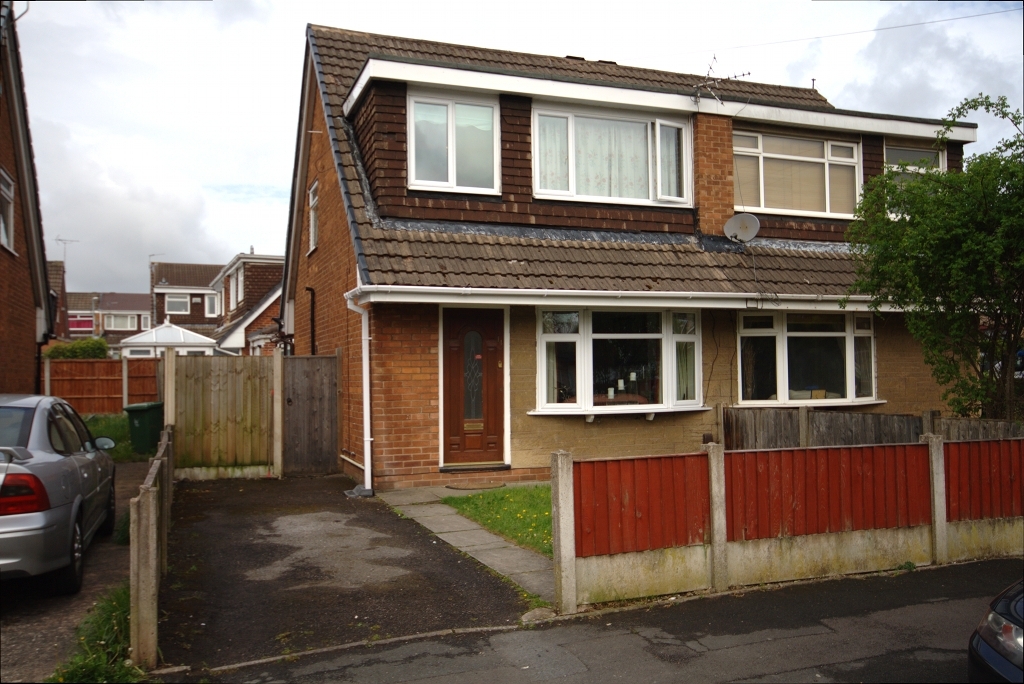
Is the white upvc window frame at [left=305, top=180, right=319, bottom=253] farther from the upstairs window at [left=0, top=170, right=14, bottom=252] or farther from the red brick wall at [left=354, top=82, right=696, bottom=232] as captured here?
the upstairs window at [left=0, top=170, right=14, bottom=252]

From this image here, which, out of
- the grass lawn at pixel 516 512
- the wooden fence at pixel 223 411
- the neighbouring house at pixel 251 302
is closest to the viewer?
the grass lawn at pixel 516 512

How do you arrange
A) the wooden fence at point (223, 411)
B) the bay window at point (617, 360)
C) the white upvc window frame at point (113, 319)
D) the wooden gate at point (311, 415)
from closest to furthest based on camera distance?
the bay window at point (617, 360) < the wooden fence at point (223, 411) < the wooden gate at point (311, 415) < the white upvc window frame at point (113, 319)

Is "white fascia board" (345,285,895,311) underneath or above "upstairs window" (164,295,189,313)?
underneath

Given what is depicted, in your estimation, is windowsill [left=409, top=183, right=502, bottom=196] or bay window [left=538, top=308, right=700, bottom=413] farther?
bay window [left=538, top=308, right=700, bottom=413]

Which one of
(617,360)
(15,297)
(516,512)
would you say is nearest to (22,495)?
(516,512)

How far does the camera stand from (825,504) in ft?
24.6

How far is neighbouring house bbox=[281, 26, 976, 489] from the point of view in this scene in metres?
12.1

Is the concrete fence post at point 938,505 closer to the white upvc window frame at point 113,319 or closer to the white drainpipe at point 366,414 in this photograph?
the white drainpipe at point 366,414

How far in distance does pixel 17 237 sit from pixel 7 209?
2.29 feet

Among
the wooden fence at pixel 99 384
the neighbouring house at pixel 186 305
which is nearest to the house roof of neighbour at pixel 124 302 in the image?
the neighbouring house at pixel 186 305

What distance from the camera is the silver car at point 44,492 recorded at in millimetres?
6082

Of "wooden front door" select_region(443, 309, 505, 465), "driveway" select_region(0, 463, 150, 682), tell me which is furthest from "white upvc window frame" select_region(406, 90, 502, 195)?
"driveway" select_region(0, 463, 150, 682)

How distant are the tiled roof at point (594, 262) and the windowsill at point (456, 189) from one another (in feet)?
1.80

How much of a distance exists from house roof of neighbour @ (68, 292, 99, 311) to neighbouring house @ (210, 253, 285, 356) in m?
47.7
